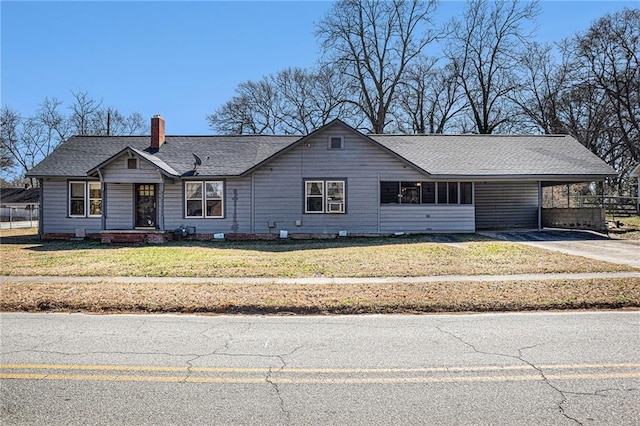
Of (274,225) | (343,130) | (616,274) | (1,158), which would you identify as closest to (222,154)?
(274,225)

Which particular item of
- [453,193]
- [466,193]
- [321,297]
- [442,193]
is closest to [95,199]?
[442,193]

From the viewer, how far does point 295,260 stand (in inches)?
519

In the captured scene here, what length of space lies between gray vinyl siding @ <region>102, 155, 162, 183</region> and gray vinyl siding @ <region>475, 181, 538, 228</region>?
16092 mm

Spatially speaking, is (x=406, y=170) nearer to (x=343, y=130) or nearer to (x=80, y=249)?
(x=343, y=130)

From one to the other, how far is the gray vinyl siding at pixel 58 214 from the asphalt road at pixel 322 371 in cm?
1485

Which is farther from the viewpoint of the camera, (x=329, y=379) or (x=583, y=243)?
(x=583, y=243)

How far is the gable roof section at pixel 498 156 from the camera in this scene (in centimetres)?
2035

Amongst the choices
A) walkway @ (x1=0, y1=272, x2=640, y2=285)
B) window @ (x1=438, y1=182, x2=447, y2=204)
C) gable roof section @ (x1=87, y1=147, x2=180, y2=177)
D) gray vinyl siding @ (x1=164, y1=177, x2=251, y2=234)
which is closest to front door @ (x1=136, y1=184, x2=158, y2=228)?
gray vinyl siding @ (x1=164, y1=177, x2=251, y2=234)

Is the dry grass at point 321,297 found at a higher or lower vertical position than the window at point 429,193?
lower

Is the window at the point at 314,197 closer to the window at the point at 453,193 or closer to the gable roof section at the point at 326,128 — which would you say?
the gable roof section at the point at 326,128

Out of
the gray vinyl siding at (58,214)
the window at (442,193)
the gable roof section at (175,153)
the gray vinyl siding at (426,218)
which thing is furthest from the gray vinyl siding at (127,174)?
the window at (442,193)

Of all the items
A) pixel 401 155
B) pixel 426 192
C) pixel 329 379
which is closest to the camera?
pixel 329 379

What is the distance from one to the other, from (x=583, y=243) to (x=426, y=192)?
6.55 m

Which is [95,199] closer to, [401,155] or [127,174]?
[127,174]
